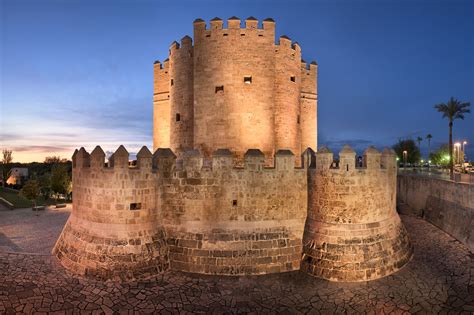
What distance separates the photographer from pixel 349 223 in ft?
34.4

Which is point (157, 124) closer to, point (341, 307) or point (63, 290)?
point (63, 290)

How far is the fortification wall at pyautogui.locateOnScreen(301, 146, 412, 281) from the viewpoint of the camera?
33.0ft

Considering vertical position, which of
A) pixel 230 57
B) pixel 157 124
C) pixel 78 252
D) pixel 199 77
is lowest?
pixel 78 252

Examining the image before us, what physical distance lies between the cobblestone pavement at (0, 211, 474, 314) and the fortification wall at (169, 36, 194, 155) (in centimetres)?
834

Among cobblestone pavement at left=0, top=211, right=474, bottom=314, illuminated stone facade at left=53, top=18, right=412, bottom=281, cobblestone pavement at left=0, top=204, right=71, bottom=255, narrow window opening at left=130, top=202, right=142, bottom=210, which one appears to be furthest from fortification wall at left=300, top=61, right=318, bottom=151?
cobblestone pavement at left=0, top=204, right=71, bottom=255

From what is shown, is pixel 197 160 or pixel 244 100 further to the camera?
pixel 244 100

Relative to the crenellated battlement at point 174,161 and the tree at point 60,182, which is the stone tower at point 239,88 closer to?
the crenellated battlement at point 174,161

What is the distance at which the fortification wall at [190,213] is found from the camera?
10.1m

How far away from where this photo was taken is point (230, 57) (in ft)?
47.5

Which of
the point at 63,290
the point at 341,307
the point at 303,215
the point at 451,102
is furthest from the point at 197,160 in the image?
the point at 451,102

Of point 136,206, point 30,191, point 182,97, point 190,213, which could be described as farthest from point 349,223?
point 30,191

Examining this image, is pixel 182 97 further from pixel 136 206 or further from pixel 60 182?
pixel 60 182

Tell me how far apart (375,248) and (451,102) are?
2084cm

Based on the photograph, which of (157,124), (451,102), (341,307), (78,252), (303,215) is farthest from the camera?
(451,102)
